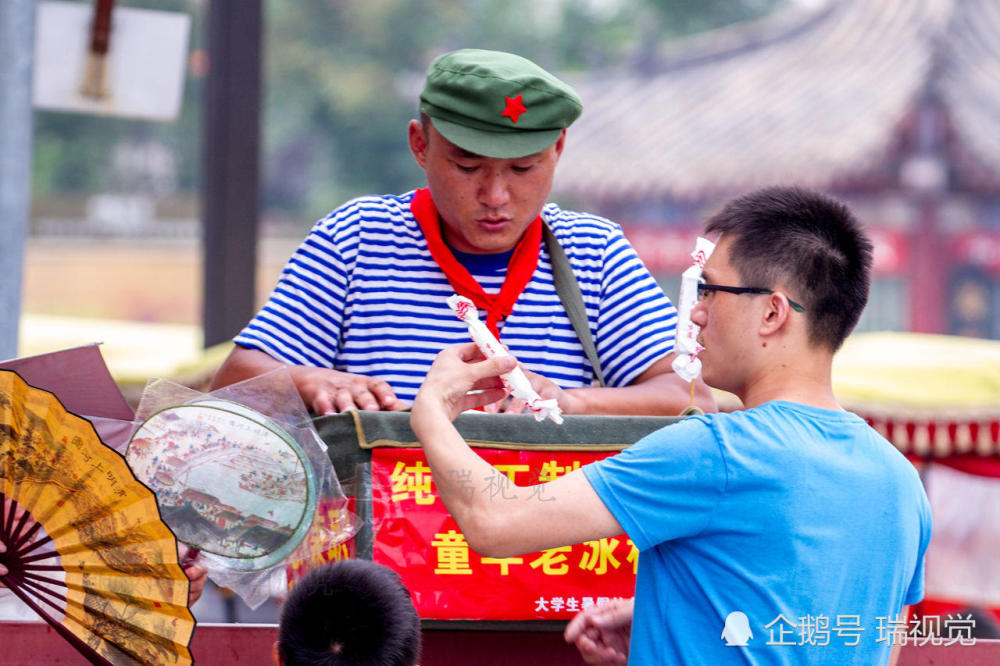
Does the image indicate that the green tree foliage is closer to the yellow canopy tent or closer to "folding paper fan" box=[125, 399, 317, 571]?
the yellow canopy tent

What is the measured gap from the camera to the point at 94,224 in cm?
1598

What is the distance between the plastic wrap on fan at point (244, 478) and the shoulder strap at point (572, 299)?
0.48m

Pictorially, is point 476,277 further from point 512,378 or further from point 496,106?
point 512,378

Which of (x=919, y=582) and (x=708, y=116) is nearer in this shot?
(x=919, y=582)

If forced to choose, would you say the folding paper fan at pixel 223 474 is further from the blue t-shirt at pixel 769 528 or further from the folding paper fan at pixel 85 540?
the blue t-shirt at pixel 769 528

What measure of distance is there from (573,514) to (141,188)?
17313mm

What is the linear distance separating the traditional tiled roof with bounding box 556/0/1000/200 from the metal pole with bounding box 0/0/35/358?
9.85 m

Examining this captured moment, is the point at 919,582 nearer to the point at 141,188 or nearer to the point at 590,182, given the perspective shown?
the point at 590,182

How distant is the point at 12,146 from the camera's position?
2205 mm

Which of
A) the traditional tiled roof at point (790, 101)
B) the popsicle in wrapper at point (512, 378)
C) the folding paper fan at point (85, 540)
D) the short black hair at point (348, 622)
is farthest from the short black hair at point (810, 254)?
the traditional tiled roof at point (790, 101)

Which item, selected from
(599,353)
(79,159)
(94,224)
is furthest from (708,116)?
(599,353)

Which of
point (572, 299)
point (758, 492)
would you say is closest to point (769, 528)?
point (758, 492)

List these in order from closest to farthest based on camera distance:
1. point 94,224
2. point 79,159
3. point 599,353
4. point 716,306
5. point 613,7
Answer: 1. point 716,306
2. point 599,353
3. point 94,224
4. point 79,159
5. point 613,7

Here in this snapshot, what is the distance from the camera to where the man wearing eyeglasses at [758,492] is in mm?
1359
